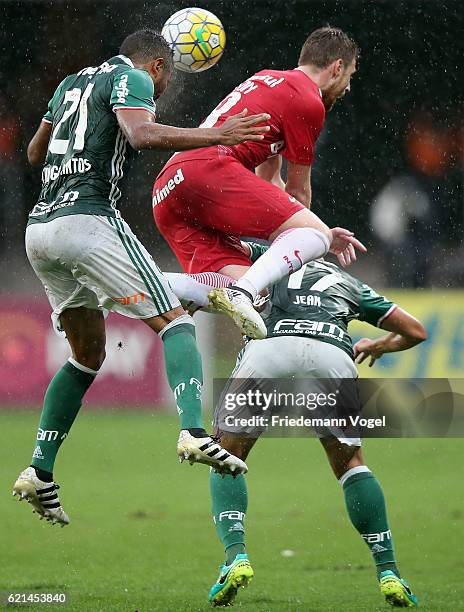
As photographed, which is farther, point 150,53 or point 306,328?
point 306,328

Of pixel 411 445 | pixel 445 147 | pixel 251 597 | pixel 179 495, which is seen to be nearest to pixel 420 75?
pixel 445 147

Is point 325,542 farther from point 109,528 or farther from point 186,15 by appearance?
A: point 186,15

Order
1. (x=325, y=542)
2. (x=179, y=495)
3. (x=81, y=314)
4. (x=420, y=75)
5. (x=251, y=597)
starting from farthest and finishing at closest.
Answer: (x=420, y=75) → (x=179, y=495) → (x=325, y=542) → (x=251, y=597) → (x=81, y=314)

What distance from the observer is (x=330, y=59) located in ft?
20.6

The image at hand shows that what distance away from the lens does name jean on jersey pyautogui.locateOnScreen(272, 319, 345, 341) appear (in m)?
6.11

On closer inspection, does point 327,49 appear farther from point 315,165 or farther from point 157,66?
point 315,165

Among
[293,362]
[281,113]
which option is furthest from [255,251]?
[281,113]

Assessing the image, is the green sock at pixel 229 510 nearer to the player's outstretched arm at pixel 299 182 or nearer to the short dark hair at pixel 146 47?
the player's outstretched arm at pixel 299 182

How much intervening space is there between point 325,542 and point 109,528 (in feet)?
5.38

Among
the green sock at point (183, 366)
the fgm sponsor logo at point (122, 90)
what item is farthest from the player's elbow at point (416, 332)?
the fgm sponsor logo at point (122, 90)

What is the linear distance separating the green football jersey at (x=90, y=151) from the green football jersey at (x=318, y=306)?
4.19 feet

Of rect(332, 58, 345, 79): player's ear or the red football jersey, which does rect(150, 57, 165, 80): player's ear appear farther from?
rect(332, 58, 345, 79): player's ear

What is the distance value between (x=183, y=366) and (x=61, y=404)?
91cm

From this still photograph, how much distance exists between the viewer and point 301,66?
641cm
